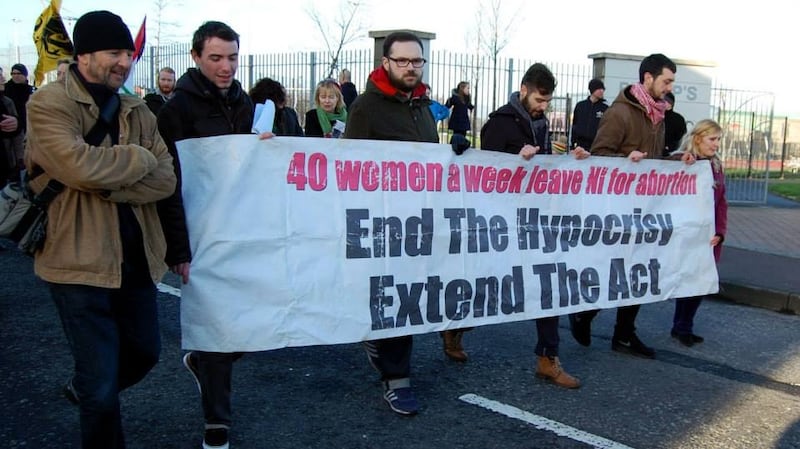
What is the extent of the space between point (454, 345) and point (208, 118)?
235 centimetres

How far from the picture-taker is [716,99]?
51.6ft

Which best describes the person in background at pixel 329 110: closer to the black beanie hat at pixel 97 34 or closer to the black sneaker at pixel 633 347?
the black sneaker at pixel 633 347

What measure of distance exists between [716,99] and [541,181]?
41.5 feet

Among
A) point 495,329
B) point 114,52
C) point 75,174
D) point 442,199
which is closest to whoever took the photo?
point 75,174

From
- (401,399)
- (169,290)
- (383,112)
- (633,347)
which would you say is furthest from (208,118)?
(169,290)

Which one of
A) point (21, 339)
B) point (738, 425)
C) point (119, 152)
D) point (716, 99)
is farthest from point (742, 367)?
point (716, 99)

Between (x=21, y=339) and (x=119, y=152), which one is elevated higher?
(x=119, y=152)

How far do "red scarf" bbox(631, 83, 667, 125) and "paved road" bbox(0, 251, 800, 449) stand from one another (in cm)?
168

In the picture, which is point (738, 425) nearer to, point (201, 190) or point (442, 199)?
point (442, 199)

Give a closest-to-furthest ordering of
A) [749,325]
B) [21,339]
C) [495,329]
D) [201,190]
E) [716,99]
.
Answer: [201,190]
[21,339]
[495,329]
[749,325]
[716,99]

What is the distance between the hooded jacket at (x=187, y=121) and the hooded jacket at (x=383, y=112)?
2.45ft

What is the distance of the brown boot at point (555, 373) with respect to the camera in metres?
4.56

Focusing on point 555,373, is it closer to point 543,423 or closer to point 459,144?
point 543,423

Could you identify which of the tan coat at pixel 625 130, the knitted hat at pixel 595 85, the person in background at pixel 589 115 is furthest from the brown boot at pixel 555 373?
the knitted hat at pixel 595 85
